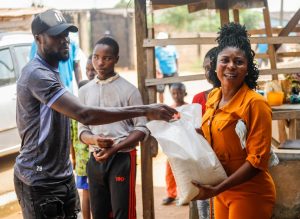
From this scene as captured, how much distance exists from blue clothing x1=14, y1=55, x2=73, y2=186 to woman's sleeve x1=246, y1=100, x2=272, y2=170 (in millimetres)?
1107

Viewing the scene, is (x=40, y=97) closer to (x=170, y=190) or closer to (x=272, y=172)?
(x=272, y=172)

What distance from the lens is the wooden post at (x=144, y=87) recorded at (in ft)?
15.1

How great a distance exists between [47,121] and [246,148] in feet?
3.95

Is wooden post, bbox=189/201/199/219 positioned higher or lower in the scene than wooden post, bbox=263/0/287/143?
lower

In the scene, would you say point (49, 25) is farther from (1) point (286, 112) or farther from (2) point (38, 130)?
(1) point (286, 112)

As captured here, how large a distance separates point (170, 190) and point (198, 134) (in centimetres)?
344

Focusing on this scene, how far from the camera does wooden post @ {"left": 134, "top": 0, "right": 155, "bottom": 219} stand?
4594 millimetres

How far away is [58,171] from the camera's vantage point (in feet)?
10.5

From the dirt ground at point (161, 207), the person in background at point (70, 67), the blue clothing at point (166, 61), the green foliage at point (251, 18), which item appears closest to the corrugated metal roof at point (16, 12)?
the person in background at point (70, 67)

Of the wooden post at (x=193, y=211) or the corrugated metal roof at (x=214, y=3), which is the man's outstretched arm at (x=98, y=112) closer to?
the wooden post at (x=193, y=211)

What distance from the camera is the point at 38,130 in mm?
3100

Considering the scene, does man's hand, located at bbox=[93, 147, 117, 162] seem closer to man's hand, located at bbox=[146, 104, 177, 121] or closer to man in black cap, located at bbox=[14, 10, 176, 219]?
man in black cap, located at bbox=[14, 10, 176, 219]

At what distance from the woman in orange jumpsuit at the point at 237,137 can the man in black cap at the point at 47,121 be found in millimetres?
374

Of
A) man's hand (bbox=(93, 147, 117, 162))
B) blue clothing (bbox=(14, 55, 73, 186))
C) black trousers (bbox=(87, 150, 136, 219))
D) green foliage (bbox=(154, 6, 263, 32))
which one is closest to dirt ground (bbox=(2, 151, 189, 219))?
black trousers (bbox=(87, 150, 136, 219))
